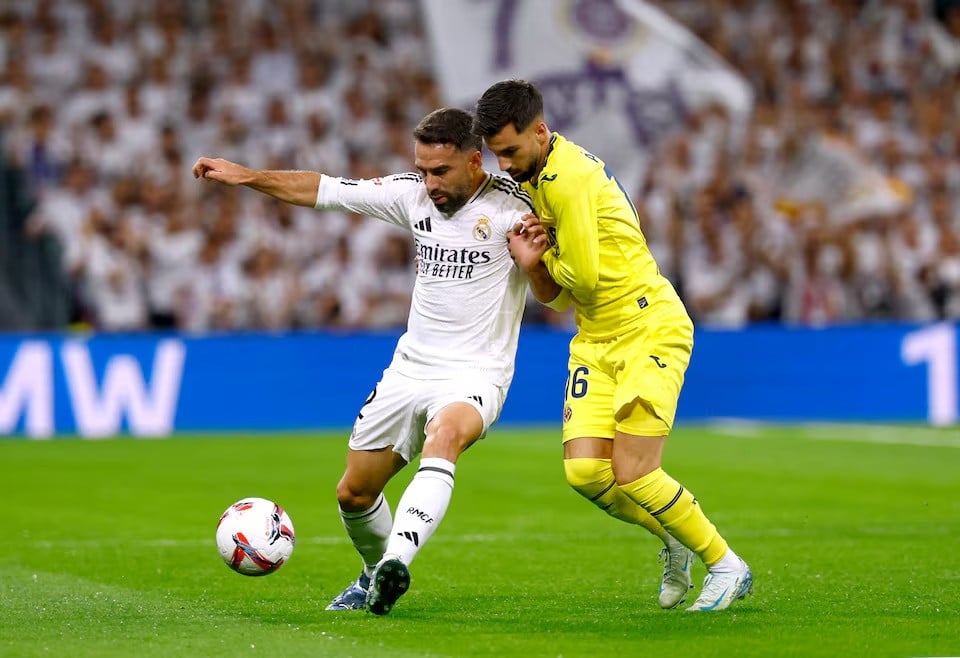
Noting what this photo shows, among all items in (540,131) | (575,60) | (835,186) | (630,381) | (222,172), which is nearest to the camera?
(540,131)

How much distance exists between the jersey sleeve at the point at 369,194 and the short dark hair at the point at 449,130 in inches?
16.3

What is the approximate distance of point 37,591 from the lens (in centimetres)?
780

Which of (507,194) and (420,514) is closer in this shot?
(420,514)

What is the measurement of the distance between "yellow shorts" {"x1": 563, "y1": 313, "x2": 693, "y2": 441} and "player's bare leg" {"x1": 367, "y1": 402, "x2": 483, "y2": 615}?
0.51 meters

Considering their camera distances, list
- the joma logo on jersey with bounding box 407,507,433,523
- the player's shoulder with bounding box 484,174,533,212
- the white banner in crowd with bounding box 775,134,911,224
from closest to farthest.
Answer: the joma logo on jersey with bounding box 407,507,433,523
the player's shoulder with bounding box 484,174,533,212
the white banner in crowd with bounding box 775,134,911,224

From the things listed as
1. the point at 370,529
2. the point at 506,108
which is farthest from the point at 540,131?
the point at 370,529

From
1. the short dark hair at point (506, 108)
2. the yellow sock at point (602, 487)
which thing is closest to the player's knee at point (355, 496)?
the yellow sock at point (602, 487)

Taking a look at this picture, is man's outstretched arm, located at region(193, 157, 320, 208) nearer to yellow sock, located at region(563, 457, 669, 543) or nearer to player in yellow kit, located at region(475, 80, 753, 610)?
player in yellow kit, located at region(475, 80, 753, 610)

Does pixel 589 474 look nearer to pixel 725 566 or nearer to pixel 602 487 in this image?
pixel 602 487

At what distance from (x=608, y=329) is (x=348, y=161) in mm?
13971

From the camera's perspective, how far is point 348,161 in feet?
68.5

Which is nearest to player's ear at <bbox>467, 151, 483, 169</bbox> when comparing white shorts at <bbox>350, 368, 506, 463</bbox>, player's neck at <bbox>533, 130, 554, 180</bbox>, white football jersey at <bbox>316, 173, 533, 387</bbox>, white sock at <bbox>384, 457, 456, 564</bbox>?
white football jersey at <bbox>316, 173, 533, 387</bbox>

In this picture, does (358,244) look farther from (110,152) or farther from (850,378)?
(850,378)

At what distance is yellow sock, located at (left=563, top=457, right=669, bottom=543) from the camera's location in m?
7.15
